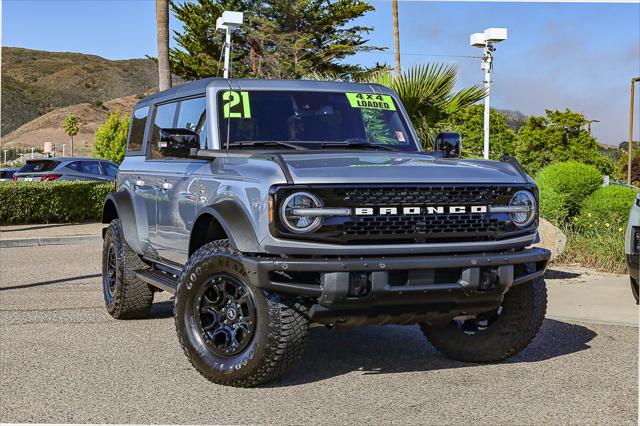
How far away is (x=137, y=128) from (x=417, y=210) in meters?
3.88

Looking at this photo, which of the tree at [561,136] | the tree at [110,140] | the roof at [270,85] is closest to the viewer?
the roof at [270,85]

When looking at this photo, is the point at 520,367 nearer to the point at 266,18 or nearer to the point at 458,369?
the point at 458,369

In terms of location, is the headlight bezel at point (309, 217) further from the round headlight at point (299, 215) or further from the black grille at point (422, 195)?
the black grille at point (422, 195)

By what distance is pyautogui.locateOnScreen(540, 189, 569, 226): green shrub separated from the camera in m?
13.3

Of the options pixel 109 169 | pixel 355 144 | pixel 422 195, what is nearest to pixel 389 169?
pixel 422 195

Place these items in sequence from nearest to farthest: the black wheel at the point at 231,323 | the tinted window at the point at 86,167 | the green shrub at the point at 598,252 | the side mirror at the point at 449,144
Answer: the black wheel at the point at 231,323 → the side mirror at the point at 449,144 → the green shrub at the point at 598,252 → the tinted window at the point at 86,167

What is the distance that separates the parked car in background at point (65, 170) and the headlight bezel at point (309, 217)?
1866 cm

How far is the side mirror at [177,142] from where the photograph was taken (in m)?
6.04

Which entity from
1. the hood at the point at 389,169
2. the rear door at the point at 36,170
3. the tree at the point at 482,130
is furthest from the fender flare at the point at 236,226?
the tree at the point at 482,130

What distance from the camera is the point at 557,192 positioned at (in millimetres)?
13883

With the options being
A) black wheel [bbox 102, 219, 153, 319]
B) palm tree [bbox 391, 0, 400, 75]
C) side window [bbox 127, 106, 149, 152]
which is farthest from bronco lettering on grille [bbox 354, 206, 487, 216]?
palm tree [bbox 391, 0, 400, 75]

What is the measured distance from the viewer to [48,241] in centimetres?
1659

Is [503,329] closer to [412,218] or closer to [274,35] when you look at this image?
[412,218]

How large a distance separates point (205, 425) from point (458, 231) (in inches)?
75.4
